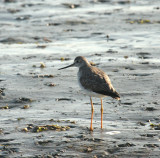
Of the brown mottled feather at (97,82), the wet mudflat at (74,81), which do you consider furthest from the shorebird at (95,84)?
the wet mudflat at (74,81)

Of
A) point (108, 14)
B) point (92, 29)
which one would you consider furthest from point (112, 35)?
point (108, 14)

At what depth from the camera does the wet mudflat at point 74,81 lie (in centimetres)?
719

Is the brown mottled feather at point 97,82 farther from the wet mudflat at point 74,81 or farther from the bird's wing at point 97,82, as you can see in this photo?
the wet mudflat at point 74,81

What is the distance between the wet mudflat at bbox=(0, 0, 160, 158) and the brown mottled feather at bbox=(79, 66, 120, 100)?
598 mm

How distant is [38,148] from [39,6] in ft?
53.5

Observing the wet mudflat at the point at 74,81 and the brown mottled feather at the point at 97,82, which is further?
the brown mottled feather at the point at 97,82

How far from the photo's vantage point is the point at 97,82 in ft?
26.9

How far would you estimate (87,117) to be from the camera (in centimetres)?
861

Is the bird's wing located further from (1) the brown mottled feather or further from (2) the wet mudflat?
(2) the wet mudflat

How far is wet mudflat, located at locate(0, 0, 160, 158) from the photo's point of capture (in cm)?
719

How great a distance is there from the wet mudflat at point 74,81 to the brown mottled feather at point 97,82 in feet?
1.96

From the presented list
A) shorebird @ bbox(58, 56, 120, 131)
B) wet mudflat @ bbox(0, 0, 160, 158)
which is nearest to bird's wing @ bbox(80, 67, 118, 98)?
shorebird @ bbox(58, 56, 120, 131)

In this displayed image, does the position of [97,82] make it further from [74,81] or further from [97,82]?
[74,81]

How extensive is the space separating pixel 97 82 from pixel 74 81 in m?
2.87
